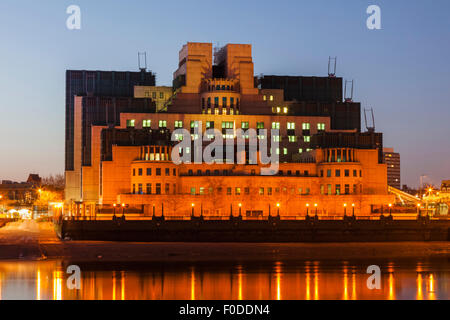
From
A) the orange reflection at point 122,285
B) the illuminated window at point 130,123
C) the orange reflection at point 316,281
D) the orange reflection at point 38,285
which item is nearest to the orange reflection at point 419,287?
the orange reflection at point 316,281

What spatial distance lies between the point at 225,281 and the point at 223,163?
8985 centimetres

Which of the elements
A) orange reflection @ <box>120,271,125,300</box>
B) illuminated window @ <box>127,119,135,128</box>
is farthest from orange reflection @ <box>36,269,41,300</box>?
illuminated window @ <box>127,119,135,128</box>

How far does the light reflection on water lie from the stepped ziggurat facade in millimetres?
54957

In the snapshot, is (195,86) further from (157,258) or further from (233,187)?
(157,258)

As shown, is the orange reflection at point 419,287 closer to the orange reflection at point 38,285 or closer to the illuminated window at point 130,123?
the orange reflection at point 38,285

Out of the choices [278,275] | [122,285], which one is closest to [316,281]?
[278,275]

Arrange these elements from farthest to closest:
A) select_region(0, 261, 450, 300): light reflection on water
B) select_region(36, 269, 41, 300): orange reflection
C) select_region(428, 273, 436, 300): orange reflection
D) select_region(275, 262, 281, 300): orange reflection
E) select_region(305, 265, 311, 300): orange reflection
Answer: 1. select_region(275, 262, 281, 300): orange reflection
2. select_region(428, 273, 436, 300): orange reflection
3. select_region(0, 261, 450, 300): light reflection on water
4. select_region(305, 265, 311, 300): orange reflection
5. select_region(36, 269, 41, 300): orange reflection

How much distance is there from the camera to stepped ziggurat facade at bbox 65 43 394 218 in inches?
6009

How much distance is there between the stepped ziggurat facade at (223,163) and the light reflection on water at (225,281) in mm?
54957

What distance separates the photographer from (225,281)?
74000 mm

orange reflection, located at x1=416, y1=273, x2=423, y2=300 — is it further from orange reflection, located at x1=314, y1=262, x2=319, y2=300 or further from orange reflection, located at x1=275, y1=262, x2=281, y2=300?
orange reflection, located at x1=275, y1=262, x2=281, y2=300

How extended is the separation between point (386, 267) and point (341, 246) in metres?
22.4

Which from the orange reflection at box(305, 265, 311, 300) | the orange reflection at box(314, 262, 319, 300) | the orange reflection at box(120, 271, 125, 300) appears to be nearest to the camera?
the orange reflection at box(120, 271, 125, 300)
